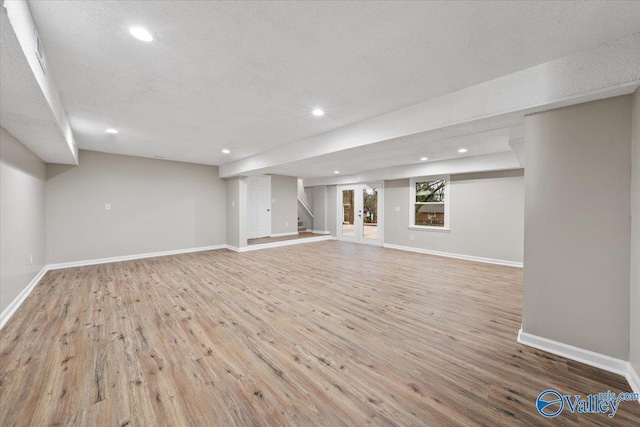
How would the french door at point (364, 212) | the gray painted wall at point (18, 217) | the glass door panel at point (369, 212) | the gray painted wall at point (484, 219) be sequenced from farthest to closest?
1. the glass door panel at point (369, 212)
2. the french door at point (364, 212)
3. the gray painted wall at point (484, 219)
4. the gray painted wall at point (18, 217)

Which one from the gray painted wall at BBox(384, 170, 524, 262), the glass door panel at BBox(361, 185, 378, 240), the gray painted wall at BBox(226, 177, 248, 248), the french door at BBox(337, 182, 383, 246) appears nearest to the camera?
the gray painted wall at BBox(384, 170, 524, 262)

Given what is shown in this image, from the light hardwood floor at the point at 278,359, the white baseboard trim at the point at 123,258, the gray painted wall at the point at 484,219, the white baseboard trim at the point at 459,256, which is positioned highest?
the gray painted wall at the point at 484,219

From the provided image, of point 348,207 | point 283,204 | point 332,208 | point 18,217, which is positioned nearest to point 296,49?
point 18,217

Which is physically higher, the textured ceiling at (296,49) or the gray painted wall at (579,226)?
the textured ceiling at (296,49)

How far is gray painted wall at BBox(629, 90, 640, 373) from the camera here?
178cm

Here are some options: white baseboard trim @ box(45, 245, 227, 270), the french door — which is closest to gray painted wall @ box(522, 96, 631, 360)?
the french door

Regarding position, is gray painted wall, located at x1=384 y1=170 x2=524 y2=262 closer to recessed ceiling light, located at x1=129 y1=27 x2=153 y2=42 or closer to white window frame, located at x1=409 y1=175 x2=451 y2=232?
white window frame, located at x1=409 y1=175 x2=451 y2=232

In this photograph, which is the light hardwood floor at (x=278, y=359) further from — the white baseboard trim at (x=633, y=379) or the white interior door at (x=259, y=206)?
the white interior door at (x=259, y=206)

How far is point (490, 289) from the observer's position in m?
3.90

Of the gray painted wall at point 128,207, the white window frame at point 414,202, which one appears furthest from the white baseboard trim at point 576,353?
the gray painted wall at point 128,207

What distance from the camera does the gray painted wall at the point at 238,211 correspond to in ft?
22.9

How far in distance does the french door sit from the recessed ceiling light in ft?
22.7

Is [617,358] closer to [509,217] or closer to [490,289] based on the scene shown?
[490,289]

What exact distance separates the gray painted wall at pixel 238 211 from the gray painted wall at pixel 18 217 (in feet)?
12.1
